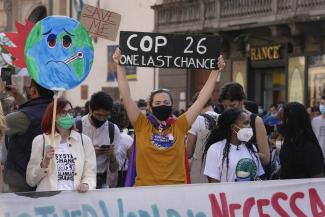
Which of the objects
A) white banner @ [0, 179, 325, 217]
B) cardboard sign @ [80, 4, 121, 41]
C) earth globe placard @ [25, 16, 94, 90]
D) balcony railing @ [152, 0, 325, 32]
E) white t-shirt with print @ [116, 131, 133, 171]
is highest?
balcony railing @ [152, 0, 325, 32]

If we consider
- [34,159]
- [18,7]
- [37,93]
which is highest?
[18,7]

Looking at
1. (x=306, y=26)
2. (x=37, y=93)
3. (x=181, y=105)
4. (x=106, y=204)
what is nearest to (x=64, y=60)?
(x=37, y=93)

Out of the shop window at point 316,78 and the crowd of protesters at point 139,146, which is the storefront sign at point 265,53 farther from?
the crowd of protesters at point 139,146

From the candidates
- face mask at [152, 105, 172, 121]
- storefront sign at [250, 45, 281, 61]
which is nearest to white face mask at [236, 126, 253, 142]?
face mask at [152, 105, 172, 121]

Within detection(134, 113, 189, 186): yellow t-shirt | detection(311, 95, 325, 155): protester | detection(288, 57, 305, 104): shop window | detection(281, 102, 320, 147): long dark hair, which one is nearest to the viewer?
detection(134, 113, 189, 186): yellow t-shirt

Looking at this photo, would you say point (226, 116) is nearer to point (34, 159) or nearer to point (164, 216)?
point (164, 216)

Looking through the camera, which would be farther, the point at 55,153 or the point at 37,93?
the point at 37,93

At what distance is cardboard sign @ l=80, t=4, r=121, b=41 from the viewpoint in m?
7.17

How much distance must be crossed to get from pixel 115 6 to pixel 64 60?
2322 cm

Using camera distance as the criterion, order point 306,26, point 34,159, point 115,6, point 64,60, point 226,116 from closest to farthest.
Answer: point 34,159, point 64,60, point 226,116, point 306,26, point 115,6

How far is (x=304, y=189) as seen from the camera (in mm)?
6512

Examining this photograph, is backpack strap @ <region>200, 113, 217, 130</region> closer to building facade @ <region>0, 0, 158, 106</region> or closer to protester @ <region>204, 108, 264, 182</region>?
protester @ <region>204, 108, 264, 182</region>

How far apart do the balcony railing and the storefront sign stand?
114 cm

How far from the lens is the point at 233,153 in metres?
6.62
